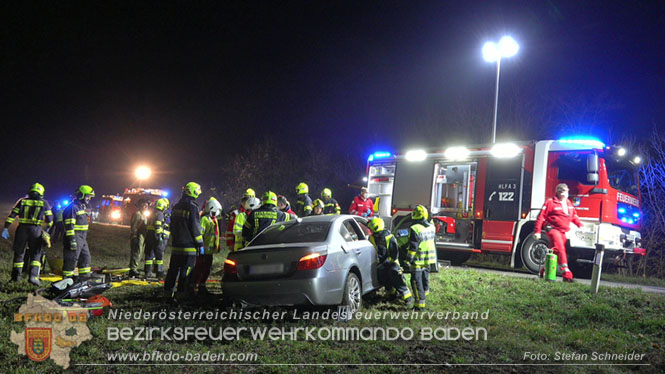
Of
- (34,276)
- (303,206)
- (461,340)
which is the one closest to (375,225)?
(461,340)

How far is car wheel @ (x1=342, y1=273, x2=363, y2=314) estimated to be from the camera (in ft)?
17.9

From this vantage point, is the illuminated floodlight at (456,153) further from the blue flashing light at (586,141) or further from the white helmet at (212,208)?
the white helmet at (212,208)

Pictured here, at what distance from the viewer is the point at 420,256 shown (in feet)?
21.1

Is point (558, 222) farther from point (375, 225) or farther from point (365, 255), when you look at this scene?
point (365, 255)

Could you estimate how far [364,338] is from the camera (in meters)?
4.97

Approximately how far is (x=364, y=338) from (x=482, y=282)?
3.79 m

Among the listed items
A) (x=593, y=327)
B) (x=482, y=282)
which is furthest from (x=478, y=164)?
(x=593, y=327)

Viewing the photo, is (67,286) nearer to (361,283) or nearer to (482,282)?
(361,283)

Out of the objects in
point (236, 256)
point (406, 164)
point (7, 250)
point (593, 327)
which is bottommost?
point (7, 250)

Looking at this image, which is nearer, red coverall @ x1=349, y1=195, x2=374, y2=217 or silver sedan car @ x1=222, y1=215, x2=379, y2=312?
silver sedan car @ x1=222, y1=215, x2=379, y2=312

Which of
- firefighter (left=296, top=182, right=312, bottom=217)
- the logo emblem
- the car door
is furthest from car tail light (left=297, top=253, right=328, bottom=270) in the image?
firefighter (left=296, top=182, right=312, bottom=217)

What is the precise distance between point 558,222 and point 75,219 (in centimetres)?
857

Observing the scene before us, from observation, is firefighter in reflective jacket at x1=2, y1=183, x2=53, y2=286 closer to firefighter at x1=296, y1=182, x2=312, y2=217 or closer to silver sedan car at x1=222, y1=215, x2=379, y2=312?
silver sedan car at x1=222, y1=215, x2=379, y2=312

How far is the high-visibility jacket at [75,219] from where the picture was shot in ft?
23.8
